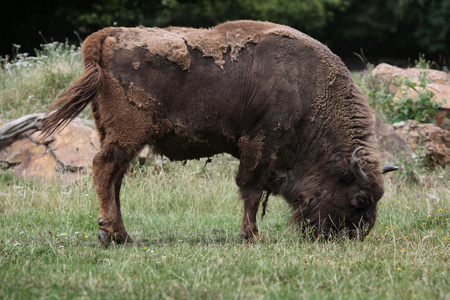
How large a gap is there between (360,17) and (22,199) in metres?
21.1

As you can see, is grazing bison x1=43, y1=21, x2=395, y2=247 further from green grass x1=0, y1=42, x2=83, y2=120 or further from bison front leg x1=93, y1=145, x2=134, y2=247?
green grass x1=0, y1=42, x2=83, y2=120

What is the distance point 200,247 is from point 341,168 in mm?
1689

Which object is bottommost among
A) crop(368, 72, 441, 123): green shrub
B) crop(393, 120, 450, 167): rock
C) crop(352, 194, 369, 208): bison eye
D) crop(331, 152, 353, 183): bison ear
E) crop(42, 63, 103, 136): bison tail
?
crop(393, 120, 450, 167): rock

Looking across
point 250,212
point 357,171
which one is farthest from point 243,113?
point 357,171

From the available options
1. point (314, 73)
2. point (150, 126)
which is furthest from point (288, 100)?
point (150, 126)

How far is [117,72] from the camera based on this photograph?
5.36m

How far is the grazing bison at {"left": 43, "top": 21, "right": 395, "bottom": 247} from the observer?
5.36 m

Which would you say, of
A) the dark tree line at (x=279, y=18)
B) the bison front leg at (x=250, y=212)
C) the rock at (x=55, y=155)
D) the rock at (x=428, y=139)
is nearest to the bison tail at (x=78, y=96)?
the bison front leg at (x=250, y=212)

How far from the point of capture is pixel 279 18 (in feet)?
75.7

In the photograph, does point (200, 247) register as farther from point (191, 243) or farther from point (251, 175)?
point (251, 175)

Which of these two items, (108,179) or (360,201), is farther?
(360,201)

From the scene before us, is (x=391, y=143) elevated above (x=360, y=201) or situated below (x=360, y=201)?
below

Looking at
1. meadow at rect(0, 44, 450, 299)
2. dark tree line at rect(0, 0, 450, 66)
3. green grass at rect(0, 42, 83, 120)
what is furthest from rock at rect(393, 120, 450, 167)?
dark tree line at rect(0, 0, 450, 66)

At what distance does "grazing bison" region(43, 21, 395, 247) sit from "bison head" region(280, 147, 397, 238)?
0.4 inches
